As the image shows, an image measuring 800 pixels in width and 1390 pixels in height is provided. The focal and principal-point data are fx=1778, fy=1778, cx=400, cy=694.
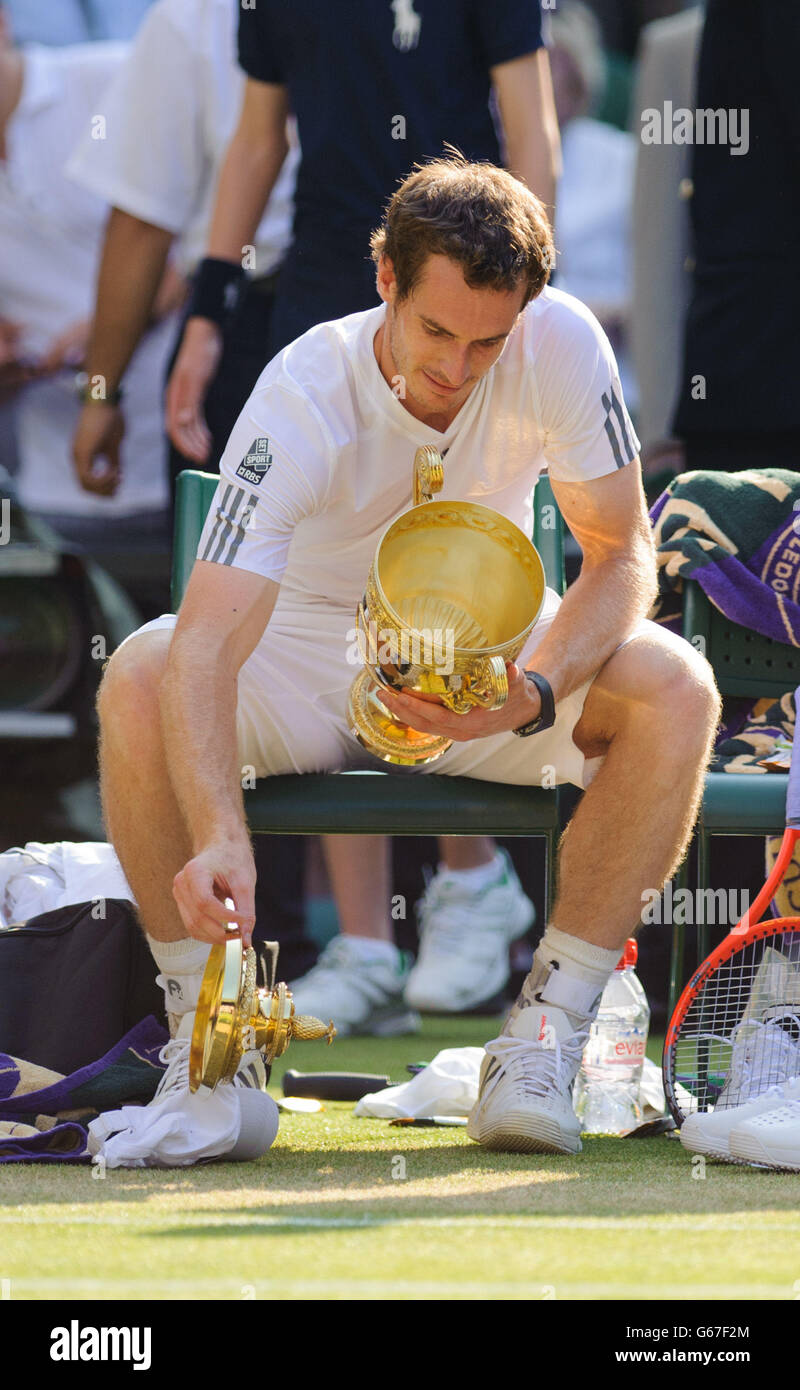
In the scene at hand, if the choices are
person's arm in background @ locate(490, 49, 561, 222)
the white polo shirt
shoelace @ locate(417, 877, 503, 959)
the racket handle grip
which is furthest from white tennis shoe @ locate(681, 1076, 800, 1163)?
the white polo shirt

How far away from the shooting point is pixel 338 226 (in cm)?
323

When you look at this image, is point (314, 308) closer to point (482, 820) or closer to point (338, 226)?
point (338, 226)

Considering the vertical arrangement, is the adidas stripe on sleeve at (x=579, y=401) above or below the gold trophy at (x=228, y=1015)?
above

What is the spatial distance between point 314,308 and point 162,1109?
1720 millimetres

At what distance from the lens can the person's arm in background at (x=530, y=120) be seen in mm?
3152

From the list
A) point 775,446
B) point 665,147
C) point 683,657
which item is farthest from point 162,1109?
point 665,147

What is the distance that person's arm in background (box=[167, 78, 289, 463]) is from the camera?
338cm

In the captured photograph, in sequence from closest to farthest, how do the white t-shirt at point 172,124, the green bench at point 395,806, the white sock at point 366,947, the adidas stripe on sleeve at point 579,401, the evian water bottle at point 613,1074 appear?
the adidas stripe on sleeve at point 579,401 → the green bench at point 395,806 → the evian water bottle at point 613,1074 → the white sock at point 366,947 → the white t-shirt at point 172,124

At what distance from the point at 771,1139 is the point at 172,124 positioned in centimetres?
283

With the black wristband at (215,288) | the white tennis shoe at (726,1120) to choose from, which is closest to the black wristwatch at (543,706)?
the white tennis shoe at (726,1120)

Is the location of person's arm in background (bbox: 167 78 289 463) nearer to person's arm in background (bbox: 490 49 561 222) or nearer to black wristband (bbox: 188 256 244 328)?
black wristband (bbox: 188 256 244 328)

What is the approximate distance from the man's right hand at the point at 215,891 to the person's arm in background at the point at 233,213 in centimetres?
189

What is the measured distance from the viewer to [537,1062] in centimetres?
213

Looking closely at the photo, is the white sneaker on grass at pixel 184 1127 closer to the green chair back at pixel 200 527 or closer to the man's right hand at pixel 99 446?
the green chair back at pixel 200 527
